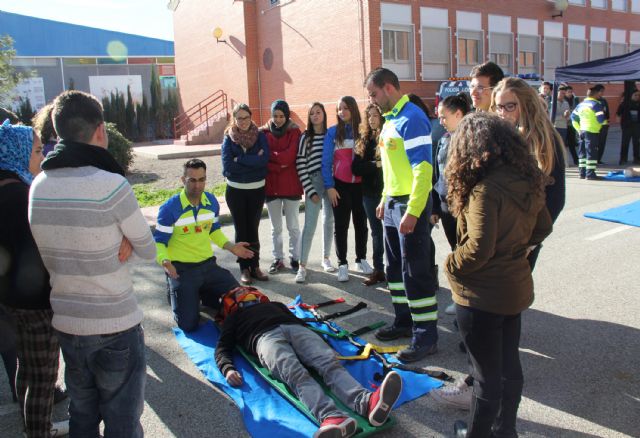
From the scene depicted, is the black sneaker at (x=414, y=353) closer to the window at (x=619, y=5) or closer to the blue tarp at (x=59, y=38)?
the window at (x=619, y=5)

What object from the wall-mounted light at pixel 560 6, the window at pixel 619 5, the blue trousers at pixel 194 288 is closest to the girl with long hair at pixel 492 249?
the blue trousers at pixel 194 288

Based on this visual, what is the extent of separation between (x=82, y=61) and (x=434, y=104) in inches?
1116

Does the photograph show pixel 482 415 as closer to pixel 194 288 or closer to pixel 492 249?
pixel 492 249

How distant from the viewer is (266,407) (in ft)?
11.2

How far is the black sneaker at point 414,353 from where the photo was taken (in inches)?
158

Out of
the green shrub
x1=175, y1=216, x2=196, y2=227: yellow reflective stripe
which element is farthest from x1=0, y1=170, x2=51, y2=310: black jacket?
the green shrub

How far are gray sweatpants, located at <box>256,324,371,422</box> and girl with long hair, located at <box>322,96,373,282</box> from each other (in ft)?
7.55

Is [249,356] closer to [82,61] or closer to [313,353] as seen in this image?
[313,353]

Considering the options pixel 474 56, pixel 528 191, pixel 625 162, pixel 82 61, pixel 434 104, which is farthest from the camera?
pixel 82 61

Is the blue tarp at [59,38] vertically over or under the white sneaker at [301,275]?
over

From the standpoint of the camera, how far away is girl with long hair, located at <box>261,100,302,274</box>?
625 centimetres

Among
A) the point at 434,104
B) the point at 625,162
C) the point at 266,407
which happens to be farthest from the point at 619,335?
the point at 434,104

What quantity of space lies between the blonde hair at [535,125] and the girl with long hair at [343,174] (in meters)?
2.73

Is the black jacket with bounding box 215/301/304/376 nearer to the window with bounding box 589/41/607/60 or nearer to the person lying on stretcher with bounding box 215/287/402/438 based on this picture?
the person lying on stretcher with bounding box 215/287/402/438
